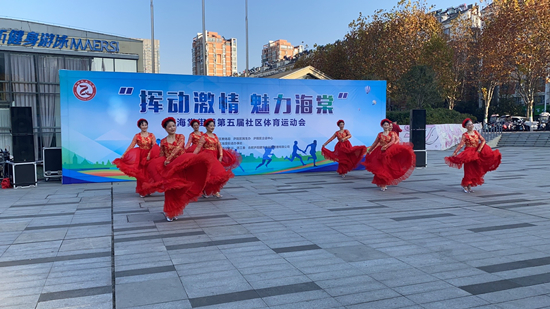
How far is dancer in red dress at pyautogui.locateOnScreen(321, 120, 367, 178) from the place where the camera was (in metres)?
12.5

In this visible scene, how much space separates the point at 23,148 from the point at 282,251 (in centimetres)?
863

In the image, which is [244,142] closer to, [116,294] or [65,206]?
[65,206]

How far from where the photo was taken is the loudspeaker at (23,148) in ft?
35.2

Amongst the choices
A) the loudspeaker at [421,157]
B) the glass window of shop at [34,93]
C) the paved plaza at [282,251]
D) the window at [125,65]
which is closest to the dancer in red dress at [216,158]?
the paved plaza at [282,251]

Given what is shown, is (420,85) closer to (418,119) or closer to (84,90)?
(418,119)

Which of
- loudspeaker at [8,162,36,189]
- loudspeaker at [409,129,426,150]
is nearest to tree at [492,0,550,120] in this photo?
loudspeaker at [409,129,426,150]

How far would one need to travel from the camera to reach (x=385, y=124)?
9992 mm

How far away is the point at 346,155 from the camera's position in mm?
12602

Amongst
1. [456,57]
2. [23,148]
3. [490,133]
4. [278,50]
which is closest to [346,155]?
[23,148]

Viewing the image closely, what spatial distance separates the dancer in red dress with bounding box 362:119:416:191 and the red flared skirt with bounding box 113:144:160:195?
4738 mm

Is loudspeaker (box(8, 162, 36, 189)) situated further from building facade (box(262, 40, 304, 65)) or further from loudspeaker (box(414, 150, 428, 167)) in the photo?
building facade (box(262, 40, 304, 65))

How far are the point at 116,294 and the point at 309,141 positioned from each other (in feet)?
33.6

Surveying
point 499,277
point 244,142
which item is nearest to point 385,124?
point 244,142

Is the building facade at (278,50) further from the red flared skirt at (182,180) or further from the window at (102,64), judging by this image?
the red flared skirt at (182,180)
